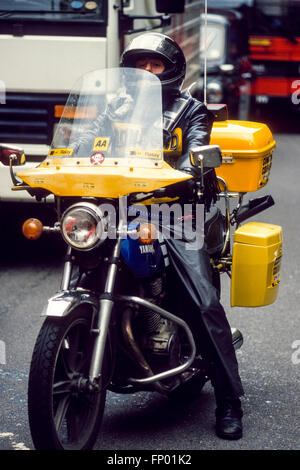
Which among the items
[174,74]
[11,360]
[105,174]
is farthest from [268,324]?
[105,174]

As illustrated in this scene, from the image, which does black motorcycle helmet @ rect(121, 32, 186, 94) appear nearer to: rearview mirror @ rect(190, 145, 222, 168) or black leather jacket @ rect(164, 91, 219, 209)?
black leather jacket @ rect(164, 91, 219, 209)

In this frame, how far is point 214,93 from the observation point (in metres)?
15.0

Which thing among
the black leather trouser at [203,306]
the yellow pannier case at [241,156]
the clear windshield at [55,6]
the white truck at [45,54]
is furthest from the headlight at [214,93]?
the black leather trouser at [203,306]

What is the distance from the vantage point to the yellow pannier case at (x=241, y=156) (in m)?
4.96

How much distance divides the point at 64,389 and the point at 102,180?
33.9 inches

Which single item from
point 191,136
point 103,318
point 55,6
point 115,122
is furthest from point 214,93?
point 103,318

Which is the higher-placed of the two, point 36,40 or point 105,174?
point 105,174

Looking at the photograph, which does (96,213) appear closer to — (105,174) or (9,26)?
(105,174)

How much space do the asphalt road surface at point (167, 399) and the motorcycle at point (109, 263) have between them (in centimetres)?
25

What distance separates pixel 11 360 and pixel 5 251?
304 cm

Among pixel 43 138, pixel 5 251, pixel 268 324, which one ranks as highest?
pixel 43 138

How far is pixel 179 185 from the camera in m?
3.94

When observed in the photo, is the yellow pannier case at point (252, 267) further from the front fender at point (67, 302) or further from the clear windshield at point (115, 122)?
the front fender at point (67, 302)
